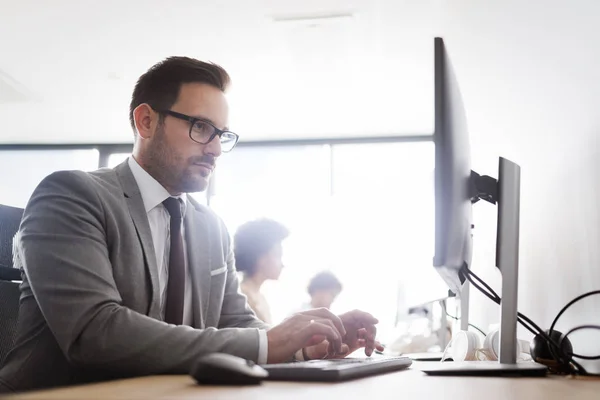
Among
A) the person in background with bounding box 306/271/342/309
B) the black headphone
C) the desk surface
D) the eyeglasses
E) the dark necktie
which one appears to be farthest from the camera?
the person in background with bounding box 306/271/342/309

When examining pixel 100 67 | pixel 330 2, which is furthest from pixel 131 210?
pixel 100 67

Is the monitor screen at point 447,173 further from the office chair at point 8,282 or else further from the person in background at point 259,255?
the person in background at point 259,255

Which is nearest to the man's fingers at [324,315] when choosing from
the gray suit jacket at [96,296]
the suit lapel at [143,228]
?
the gray suit jacket at [96,296]

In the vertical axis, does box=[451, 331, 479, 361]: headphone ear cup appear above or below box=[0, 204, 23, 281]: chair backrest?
below

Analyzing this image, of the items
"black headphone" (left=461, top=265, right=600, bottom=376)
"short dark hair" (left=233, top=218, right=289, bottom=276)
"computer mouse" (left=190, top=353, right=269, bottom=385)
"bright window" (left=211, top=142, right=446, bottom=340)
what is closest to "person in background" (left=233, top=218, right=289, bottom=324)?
"short dark hair" (left=233, top=218, right=289, bottom=276)

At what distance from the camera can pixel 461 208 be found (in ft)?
3.76

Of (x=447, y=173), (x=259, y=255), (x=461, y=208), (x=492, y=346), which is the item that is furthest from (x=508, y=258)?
(x=259, y=255)

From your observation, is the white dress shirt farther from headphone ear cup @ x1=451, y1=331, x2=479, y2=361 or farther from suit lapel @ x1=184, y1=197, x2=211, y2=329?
headphone ear cup @ x1=451, y1=331, x2=479, y2=361

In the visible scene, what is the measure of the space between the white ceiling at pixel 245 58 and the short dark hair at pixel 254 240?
1.35 meters

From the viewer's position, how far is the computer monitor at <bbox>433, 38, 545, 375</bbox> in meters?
0.99

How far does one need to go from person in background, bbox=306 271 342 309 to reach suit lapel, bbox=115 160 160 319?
3.03m

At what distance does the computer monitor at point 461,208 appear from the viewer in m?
0.99

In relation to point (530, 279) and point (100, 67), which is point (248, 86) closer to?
point (100, 67)

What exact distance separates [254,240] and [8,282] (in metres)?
2.18
